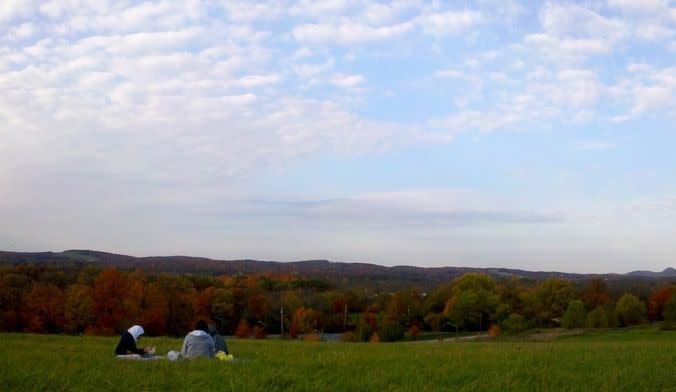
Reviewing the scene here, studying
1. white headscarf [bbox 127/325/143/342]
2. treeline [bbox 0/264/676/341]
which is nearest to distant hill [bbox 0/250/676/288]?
treeline [bbox 0/264/676/341]

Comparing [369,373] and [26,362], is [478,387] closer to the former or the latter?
[369,373]

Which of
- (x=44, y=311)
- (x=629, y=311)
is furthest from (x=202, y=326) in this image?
(x=629, y=311)

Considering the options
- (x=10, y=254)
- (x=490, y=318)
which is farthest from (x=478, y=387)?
(x=10, y=254)

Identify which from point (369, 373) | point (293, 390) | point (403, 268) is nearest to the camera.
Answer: point (293, 390)

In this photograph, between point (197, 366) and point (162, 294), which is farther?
point (162, 294)

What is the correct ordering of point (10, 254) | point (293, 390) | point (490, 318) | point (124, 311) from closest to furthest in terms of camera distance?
1. point (293, 390)
2. point (124, 311)
3. point (490, 318)
4. point (10, 254)

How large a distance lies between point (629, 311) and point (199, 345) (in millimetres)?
64021

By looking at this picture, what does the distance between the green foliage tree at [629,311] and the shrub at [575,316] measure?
533 cm

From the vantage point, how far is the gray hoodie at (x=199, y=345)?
1346cm

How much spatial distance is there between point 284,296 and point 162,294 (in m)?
24.2

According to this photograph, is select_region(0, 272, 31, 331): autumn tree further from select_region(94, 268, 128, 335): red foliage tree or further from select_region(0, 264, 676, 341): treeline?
select_region(94, 268, 128, 335): red foliage tree

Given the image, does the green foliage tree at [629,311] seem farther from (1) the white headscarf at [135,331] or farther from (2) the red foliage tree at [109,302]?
(1) the white headscarf at [135,331]

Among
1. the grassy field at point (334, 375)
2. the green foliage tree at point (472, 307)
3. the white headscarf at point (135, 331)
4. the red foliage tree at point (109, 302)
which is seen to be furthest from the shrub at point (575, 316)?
the white headscarf at point (135, 331)

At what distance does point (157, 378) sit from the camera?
9.08 meters
